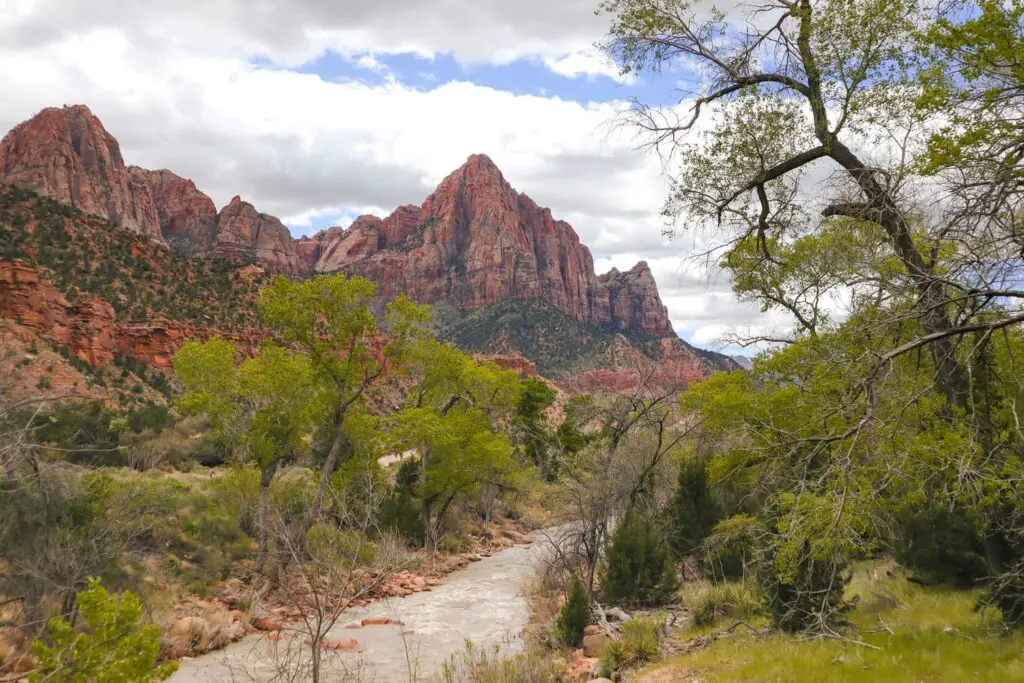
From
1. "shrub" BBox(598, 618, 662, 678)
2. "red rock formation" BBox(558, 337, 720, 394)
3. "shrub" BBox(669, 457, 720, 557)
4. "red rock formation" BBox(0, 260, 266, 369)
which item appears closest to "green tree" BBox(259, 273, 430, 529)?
"shrub" BBox(598, 618, 662, 678)

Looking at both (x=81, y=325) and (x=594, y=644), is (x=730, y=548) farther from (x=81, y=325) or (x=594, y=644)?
(x=81, y=325)

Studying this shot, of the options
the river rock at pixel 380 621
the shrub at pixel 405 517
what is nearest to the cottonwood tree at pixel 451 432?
the shrub at pixel 405 517

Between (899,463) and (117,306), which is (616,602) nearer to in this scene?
(899,463)

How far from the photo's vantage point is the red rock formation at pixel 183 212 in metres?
146

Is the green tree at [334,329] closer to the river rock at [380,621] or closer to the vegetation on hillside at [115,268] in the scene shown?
the river rock at [380,621]

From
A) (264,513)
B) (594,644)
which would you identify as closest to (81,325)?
(264,513)

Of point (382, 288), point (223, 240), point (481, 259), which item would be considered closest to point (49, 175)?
point (223, 240)

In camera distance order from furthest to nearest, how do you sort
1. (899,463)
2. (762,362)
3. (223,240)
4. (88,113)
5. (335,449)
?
(223,240) → (88,113) → (762,362) → (335,449) → (899,463)

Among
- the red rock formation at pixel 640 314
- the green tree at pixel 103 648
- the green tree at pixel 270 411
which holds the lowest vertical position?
the green tree at pixel 103 648

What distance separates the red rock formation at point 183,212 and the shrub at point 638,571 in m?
147

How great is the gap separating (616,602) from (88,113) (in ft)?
450

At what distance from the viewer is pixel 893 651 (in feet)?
24.8

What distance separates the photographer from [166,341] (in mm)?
44688

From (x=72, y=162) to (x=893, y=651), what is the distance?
135 m
